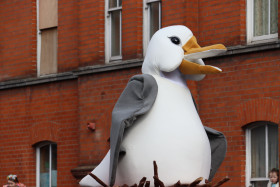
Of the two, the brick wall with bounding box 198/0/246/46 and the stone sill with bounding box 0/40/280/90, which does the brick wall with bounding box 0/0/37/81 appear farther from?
the brick wall with bounding box 198/0/246/46

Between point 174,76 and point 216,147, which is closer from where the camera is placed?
point 174,76

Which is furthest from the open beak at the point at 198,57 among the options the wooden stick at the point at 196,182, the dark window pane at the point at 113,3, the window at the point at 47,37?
the window at the point at 47,37

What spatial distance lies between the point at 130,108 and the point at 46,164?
13.9 meters

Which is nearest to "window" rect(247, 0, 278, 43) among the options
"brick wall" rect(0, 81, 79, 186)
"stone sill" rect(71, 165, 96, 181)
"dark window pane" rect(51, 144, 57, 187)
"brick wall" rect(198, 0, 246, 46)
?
"brick wall" rect(198, 0, 246, 46)

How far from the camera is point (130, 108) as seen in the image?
8680 millimetres

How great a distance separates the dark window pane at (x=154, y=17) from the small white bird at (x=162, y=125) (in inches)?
417

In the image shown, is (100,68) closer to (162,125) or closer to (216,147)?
(216,147)

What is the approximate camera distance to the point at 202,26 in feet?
60.4

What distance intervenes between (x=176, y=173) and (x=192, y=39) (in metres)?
1.30

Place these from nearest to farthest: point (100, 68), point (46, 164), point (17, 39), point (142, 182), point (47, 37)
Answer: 1. point (142, 182)
2. point (100, 68)
3. point (46, 164)
4. point (47, 37)
5. point (17, 39)

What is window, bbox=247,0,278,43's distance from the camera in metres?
17.6

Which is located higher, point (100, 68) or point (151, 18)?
point (151, 18)

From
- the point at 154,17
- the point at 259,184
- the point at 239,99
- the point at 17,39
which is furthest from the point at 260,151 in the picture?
the point at 17,39

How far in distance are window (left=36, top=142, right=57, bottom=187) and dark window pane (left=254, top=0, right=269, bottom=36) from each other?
20.7 ft
